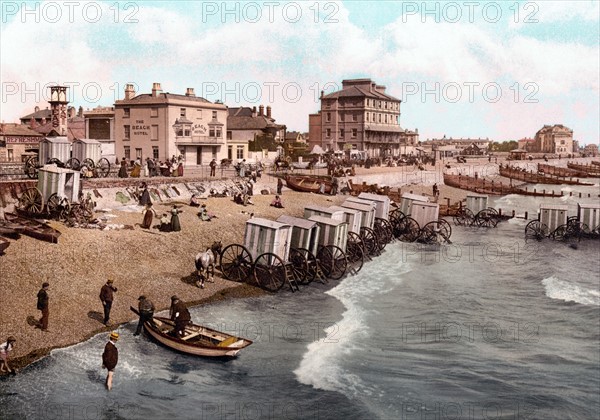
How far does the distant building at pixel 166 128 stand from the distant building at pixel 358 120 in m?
36.5

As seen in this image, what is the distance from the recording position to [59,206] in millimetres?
31438

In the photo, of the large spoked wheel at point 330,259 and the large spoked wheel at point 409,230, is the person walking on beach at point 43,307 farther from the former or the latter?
the large spoked wheel at point 409,230

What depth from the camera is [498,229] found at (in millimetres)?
53812

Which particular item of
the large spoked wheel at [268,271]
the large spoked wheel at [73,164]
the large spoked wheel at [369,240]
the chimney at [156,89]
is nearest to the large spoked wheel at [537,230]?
the large spoked wheel at [369,240]

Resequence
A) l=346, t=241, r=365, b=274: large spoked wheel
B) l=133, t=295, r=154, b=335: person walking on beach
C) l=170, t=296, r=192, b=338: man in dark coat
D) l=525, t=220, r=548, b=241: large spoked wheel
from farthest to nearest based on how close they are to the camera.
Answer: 1. l=525, t=220, r=548, b=241: large spoked wheel
2. l=346, t=241, r=365, b=274: large spoked wheel
3. l=133, t=295, r=154, b=335: person walking on beach
4. l=170, t=296, r=192, b=338: man in dark coat

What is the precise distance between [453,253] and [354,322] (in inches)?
731

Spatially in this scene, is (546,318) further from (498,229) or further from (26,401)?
(498,229)

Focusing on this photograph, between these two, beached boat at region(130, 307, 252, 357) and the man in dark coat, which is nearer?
beached boat at region(130, 307, 252, 357)

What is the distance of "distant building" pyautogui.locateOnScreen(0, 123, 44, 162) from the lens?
2309 inches

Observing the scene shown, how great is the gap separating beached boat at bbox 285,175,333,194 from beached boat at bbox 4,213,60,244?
1178 inches

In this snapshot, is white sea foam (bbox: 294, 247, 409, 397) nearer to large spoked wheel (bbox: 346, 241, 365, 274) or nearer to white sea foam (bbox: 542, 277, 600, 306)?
large spoked wheel (bbox: 346, 241, 365, 274)

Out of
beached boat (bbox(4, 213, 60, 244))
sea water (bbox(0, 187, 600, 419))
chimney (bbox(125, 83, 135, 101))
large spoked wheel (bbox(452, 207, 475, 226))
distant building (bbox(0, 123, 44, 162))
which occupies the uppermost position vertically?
chimney (bbox(125, 83, 135, 101))

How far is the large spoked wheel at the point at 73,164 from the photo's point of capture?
36.9m

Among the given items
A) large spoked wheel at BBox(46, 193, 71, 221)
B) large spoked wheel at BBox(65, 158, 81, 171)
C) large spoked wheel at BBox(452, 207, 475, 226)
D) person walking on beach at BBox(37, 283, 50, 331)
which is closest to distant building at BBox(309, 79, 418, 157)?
large spoked wheel at BBox(452, 207, 475, 226)
